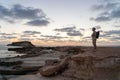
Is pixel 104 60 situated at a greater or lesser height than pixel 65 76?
greater

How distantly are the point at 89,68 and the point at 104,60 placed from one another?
4.57ft

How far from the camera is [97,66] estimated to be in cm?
1698

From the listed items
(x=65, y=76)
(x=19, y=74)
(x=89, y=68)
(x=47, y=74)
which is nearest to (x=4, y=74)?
(x=19, y=74)

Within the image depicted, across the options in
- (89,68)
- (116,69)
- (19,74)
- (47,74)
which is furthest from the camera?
(19,74)

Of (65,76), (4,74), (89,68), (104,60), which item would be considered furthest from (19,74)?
(104,60)

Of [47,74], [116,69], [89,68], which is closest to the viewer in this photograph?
[116,69]

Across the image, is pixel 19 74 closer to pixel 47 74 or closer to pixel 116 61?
pixel 47 74

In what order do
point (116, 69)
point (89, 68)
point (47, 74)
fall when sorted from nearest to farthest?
point (116, 69) < point (89, 68) < point (47, 74)

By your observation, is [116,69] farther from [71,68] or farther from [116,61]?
[71,68]

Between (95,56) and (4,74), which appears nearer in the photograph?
(95,56)

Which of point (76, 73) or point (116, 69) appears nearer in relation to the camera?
point (116, 69)

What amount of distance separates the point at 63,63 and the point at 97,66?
362cm

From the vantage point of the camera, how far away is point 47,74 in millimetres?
18891

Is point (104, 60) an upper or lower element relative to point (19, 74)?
upper
